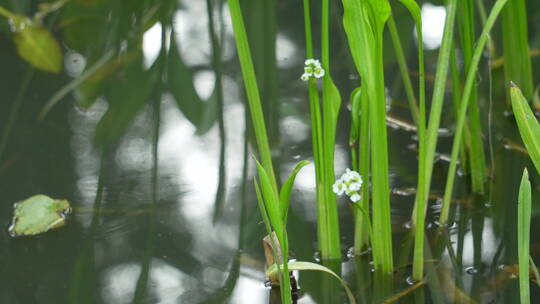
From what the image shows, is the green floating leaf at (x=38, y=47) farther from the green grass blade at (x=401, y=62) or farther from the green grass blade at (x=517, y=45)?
the green grass blade at (x=517, y=45)

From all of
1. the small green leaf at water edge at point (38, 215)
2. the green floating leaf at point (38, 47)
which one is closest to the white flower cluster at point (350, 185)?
the small green leaf at water edge at point (38, 215)

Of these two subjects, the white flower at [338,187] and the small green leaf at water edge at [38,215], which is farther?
the small green leaf at water edge at [38,215]

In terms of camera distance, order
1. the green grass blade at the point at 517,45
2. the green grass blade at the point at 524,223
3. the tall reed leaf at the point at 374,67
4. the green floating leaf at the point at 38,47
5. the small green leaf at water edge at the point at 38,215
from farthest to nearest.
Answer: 1. the green floating leaf at the point at 38,47
2. the green grass blade at the point at 517,45
3. the small green leaf at water edge at the point at 38,215
4. the tall reed leaf at the point at 374,67
5. the green grass blade at the point at 524,223

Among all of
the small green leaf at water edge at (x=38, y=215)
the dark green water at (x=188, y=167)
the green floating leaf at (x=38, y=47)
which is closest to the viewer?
the dark green water at (x=188, y=167)

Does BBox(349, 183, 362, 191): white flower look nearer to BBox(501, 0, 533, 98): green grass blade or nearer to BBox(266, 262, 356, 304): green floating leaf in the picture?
BBox(266, 262, 356, 304): green floating leaf

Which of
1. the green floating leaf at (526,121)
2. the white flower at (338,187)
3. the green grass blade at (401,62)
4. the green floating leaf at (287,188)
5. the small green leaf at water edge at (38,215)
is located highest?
the green grass blade at (401,62)

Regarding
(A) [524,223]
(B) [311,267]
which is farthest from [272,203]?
(A) [524,223]
